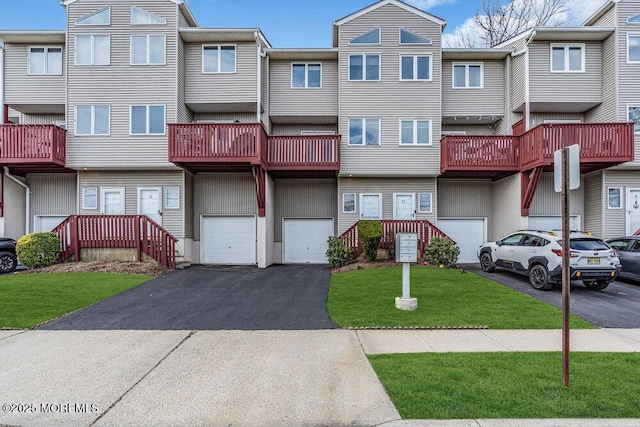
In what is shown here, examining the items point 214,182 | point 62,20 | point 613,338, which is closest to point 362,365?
point 613,338

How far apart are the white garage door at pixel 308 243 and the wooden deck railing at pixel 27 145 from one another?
10.1 m

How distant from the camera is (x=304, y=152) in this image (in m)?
14.8

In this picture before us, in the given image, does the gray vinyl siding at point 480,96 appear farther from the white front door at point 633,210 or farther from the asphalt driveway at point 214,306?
the asphalt driveway at point 214,306

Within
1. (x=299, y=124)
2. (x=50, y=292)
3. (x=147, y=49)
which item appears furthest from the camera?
(x=299, y=124)

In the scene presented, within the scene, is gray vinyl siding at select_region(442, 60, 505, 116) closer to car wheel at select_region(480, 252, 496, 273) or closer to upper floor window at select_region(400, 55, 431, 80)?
upper floor window at select_region(400, 55, 431, 80)

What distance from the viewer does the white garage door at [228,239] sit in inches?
638

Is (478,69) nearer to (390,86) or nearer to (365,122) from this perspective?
(390,86)

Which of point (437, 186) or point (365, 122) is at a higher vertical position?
point (365, 122)

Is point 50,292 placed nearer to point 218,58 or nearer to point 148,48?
point 148,48

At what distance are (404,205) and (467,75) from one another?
22.5ft

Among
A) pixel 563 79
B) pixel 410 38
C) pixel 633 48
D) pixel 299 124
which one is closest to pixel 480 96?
pixel 563 79

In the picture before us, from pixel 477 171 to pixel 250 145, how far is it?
31.0ft

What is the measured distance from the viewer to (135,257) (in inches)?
543

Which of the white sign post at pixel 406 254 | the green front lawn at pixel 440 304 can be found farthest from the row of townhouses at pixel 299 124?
the white sign post at pixel 406 254
